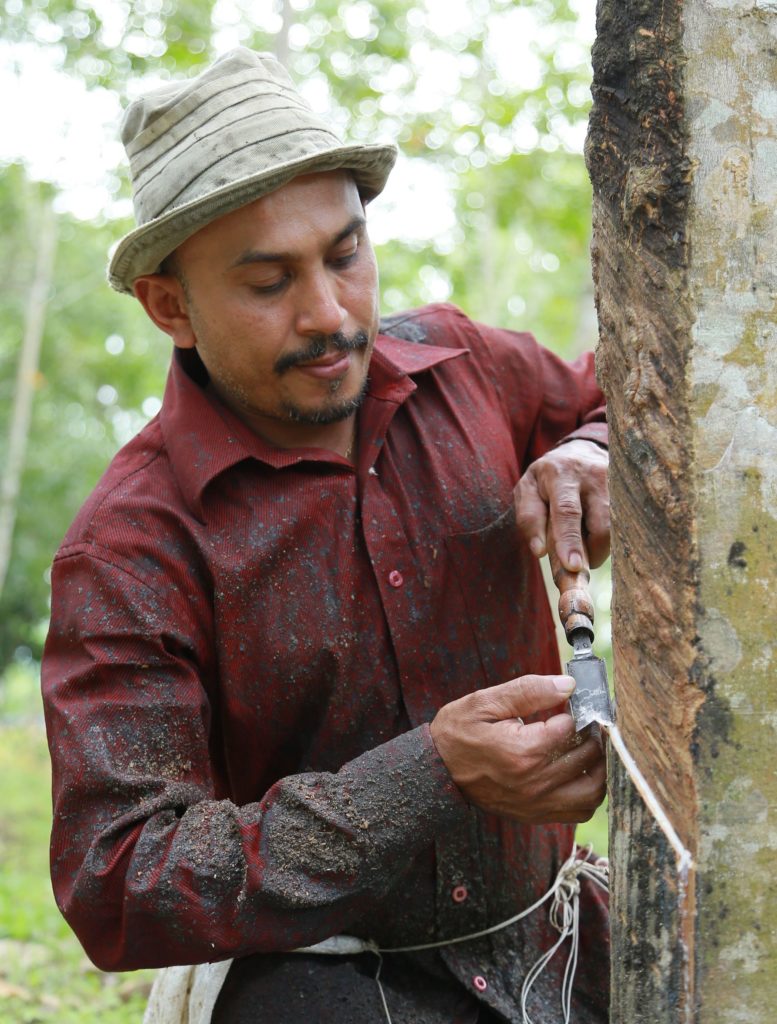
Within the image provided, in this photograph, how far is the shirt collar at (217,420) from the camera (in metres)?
2.31

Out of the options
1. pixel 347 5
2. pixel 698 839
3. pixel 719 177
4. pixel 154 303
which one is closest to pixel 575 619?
pixel 698 839

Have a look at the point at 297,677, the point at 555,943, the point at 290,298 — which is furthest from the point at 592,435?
the point at 555,943

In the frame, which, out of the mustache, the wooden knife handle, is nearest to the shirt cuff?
the wooden knife handle

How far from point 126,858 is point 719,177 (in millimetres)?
1445

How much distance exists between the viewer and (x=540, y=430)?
2.80m

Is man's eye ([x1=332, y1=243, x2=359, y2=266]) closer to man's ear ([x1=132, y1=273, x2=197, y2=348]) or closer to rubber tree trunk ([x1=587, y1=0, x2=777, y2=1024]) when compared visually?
man's ear ([x1=132, y1=273, x2=197, y2=348])

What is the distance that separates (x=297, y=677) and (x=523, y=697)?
0.60 meters

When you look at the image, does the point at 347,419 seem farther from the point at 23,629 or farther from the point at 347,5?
the point at 23,629

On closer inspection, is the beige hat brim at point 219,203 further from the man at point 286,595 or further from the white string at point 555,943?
the white string at point 555,943

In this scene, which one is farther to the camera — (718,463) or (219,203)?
(219,203)

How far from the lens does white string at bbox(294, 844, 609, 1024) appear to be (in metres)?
2.34

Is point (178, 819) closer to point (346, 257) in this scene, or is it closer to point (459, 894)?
point (459, 894)

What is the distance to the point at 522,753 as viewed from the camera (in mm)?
1808

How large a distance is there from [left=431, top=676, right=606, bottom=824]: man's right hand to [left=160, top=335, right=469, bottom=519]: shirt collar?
70cm
